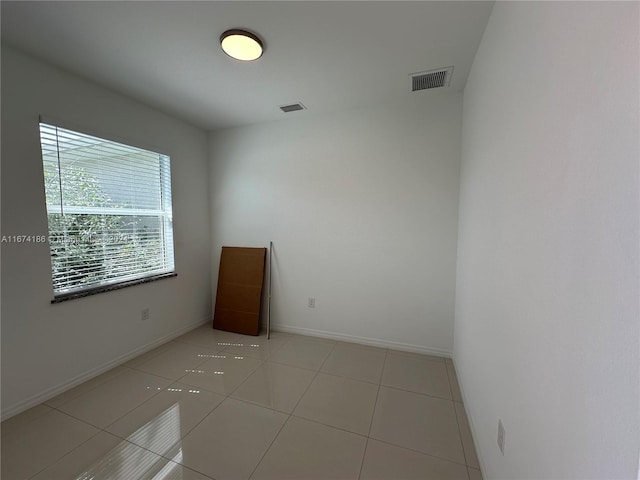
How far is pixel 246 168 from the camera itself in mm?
3195

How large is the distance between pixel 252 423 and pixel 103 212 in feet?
7.27

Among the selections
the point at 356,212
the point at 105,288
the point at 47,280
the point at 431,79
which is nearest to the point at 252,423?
the point at 105,288

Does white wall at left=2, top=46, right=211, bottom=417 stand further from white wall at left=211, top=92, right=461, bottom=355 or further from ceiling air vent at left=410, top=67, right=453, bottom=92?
ceiling air vent at left=410, top=67, right=453, bottom=92

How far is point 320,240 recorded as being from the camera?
9.61ft

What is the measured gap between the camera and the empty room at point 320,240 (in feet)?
2.19

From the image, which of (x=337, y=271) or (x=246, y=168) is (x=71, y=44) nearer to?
(x=246, y=168)

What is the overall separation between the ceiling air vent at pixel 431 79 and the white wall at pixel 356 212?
0.17m

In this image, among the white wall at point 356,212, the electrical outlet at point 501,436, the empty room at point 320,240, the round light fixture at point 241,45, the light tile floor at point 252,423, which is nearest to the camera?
the empty room at point 320,240

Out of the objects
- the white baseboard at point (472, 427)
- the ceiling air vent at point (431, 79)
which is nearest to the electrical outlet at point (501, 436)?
the white baseboard at point (472, 427)

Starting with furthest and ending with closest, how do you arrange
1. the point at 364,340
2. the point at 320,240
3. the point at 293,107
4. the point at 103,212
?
the point at 320,240
the point at 364,340
the point at 293,107
the point at 103,212

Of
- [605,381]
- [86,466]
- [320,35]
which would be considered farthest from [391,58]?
[86,466]

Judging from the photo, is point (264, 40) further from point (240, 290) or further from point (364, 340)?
point (364, 340)

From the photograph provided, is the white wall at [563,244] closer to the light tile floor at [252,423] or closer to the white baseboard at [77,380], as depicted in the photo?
the light tile floor at [252,423]

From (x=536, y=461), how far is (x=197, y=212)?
3.55m
